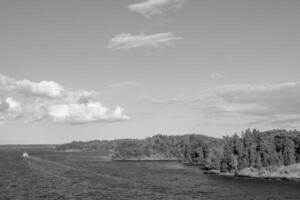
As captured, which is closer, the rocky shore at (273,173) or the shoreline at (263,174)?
the shoreline at (263,174)

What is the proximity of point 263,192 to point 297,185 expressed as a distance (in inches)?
1009

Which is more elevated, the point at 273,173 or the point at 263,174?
the point at 273,173

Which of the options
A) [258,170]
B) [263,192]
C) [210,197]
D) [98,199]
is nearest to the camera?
[98,199]

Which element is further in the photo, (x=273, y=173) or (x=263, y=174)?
(x=263, y=174)

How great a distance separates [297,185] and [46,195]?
87.8 meters

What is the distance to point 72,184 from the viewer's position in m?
132

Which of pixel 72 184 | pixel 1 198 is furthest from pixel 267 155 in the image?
pixel 1 198

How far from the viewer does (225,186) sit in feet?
459

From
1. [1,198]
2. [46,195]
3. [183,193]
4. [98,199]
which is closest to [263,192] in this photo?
[183,193]

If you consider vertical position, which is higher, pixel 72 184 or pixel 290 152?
pixel 290 152

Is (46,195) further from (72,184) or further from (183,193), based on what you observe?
(183,193)

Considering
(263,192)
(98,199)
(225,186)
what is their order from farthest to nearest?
(225,186)
(263,192)
(98,199)

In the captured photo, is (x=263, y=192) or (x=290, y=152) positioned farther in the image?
(x=290, y=152)

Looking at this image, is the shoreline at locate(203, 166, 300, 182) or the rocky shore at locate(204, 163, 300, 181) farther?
the rocky shore at locate(204, 163, 300, 181)
